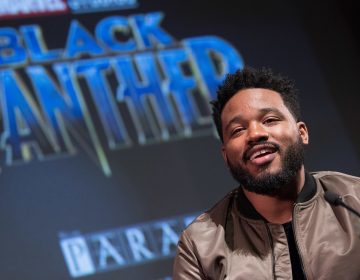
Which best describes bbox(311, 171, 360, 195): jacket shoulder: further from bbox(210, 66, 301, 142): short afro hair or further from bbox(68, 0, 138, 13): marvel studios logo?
bbox(68, 0, 138, 13): marvel studios logo

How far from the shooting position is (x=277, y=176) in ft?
5.72

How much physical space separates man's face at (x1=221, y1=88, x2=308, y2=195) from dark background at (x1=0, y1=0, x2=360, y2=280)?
130cm

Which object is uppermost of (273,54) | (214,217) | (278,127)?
(273,54)

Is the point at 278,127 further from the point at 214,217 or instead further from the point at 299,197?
the point at 214,217

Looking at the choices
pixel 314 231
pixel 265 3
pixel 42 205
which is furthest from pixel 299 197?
pixel 265 3

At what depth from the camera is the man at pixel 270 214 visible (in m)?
1.68

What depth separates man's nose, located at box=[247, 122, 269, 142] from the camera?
174 cm

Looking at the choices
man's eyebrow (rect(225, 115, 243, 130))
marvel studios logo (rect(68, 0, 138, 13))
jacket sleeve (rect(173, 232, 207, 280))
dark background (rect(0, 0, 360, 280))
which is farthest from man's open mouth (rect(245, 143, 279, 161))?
marvel studios logo (rect(68, 0, 138, 13))

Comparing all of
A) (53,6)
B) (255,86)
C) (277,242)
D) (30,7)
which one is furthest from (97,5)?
(277,242)

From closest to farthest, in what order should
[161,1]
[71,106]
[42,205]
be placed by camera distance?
1. [42,205]
2. [71,106]
3. [161,1]

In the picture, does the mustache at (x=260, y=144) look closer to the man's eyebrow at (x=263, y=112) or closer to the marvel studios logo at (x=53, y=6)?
the man's eyebrow at (x=263, y=112)

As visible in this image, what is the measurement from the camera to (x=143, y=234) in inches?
119

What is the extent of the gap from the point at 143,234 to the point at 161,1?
137cm

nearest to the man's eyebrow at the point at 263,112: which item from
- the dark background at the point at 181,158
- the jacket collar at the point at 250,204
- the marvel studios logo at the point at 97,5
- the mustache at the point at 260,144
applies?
the mustache at the point at 260,144
